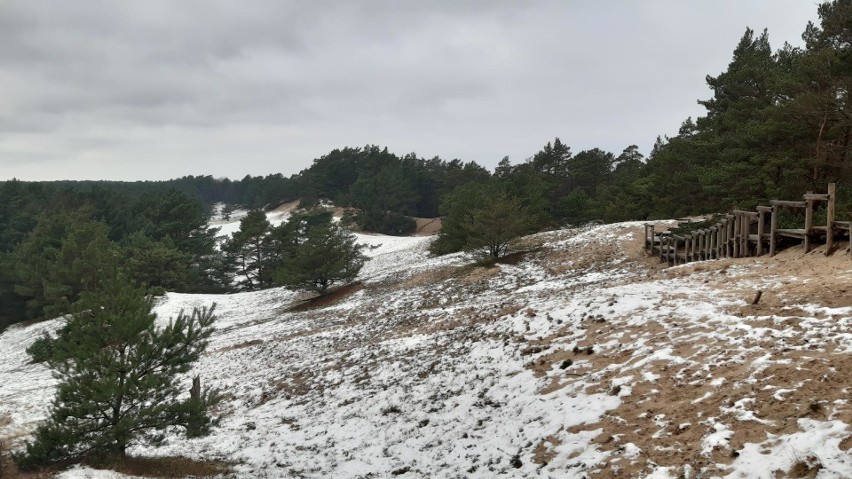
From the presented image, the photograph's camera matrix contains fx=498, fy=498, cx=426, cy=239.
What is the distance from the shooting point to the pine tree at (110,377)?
30.4 ft

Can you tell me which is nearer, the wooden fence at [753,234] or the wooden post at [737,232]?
the wooden fence at [753,234]

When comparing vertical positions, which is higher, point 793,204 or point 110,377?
point 793,204

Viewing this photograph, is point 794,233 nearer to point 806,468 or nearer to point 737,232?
point 737,232

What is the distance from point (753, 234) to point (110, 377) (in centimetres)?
1826

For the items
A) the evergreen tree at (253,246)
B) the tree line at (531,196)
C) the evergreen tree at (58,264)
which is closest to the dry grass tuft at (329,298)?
the tree line at (531,196)

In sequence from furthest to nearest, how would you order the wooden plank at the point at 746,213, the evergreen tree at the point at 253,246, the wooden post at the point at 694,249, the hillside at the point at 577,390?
the evergreen tree at the point at 253,246 < the wooden post at the point at 694,249 < the wooden plank at the point at 746,213 < the hillside at the point at 577,390

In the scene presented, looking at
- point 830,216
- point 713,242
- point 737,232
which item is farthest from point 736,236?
point 830,216

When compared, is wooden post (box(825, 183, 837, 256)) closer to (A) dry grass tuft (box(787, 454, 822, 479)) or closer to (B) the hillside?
(B) the hillside

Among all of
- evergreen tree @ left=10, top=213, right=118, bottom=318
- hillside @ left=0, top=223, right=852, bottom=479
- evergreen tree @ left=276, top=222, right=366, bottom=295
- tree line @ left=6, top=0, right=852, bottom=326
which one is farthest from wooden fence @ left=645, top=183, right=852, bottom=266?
evergreen tree @ left=10, top=213, right=118, bottom=318

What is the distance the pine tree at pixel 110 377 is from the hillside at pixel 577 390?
101 centimetres

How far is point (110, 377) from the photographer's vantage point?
9531 mm

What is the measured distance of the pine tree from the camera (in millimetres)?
9258

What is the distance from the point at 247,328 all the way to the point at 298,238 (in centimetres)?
2372

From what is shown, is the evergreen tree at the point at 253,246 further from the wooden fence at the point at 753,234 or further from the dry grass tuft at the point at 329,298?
the wooden fence at the point at 753,234
